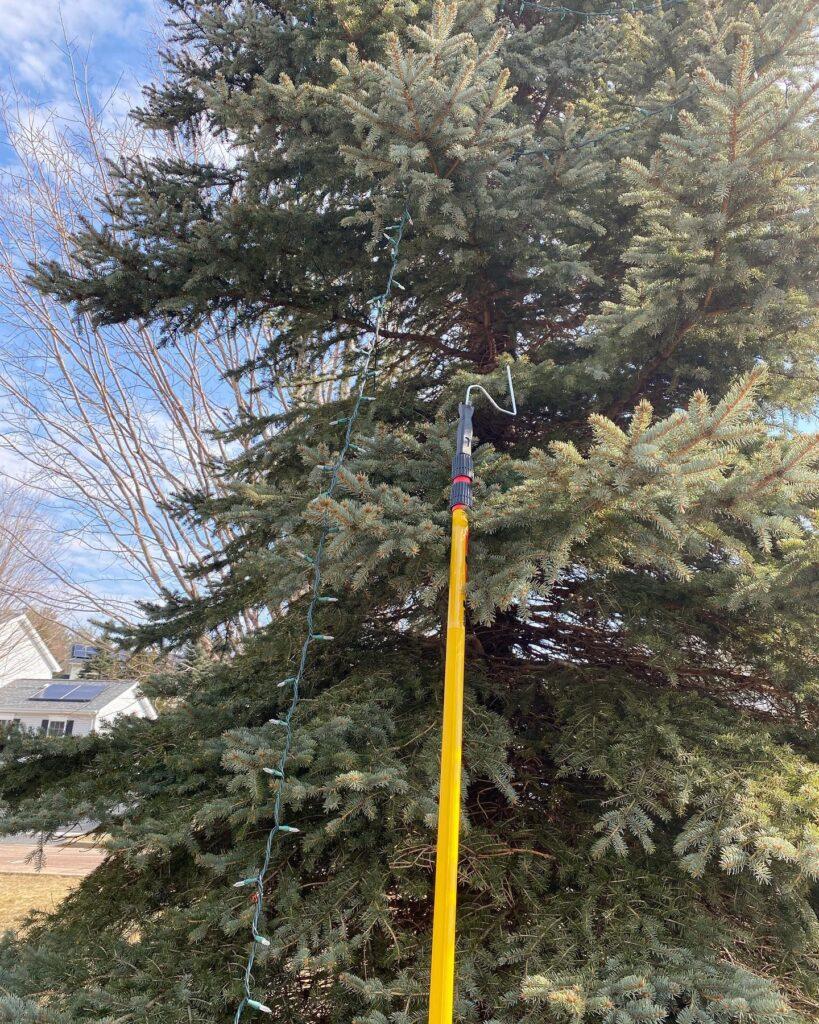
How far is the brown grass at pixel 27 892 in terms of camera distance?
28.3ft

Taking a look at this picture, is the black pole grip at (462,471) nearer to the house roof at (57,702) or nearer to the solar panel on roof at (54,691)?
the house roof at (57,702)

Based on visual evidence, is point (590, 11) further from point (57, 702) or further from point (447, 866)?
point (57, 702)

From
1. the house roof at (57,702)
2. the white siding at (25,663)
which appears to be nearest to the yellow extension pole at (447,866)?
the house roof at (57,702)

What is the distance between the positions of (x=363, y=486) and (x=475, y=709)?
125 cm

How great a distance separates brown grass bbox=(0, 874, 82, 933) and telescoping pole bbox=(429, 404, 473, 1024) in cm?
881

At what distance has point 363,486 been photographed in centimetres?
249

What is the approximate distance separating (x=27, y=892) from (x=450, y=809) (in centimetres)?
1126

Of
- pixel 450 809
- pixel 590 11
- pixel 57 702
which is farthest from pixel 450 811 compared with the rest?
pixel 57 702

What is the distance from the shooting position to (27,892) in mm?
9859

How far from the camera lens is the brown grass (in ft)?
28.3

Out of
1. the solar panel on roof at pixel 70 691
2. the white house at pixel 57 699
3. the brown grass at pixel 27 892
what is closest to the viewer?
the brown grass at pixel 27 892

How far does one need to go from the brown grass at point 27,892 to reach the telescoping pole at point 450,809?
347 inches

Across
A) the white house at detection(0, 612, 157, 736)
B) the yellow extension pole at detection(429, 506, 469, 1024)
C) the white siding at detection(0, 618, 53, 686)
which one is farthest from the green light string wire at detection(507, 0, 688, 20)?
the white siding at detection(0, 618, 53, 686)

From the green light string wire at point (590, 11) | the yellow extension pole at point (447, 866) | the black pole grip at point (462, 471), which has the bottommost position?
the yellow extension pole at point (447, 866)
